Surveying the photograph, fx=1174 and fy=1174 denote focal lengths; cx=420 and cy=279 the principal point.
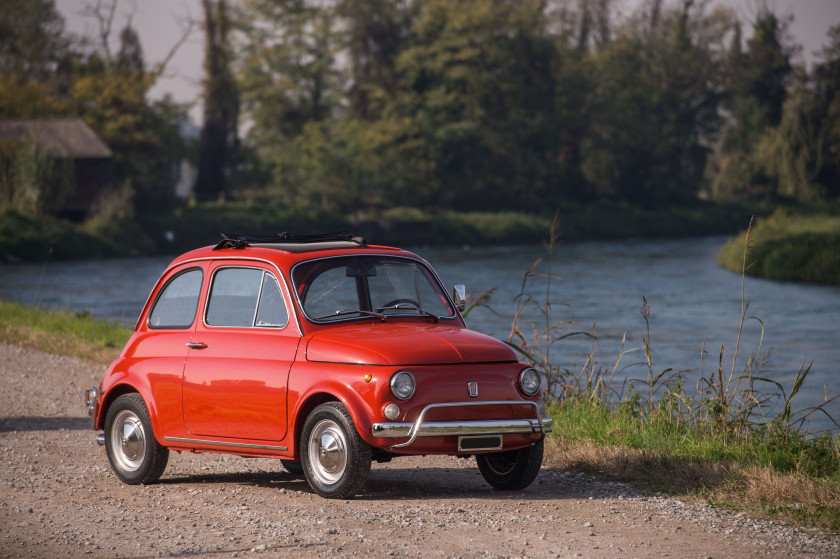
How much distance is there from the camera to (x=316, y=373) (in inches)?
313

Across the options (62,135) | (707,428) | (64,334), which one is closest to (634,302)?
(64,334)

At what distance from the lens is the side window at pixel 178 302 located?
9102 mm

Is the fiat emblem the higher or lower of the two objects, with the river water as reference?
higher

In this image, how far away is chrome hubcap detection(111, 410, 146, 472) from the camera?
9.12m

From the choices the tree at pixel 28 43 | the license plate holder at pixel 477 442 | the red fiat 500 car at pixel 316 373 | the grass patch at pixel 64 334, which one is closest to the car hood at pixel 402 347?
the red fiat 500 car at pixel 316 373

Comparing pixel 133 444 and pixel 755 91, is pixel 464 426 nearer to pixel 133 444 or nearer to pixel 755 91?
pixel 133 444

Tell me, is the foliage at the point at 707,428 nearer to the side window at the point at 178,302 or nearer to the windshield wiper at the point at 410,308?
the windshield wiper at the point at 410,308

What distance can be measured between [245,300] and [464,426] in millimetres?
2058

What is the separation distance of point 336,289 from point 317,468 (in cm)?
136

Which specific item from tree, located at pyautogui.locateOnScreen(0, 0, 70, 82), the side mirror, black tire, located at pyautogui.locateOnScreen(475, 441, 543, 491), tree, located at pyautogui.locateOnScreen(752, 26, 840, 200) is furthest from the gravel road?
tree, located at pyautogui.locateOnScreen(0, 0, 70, 82)

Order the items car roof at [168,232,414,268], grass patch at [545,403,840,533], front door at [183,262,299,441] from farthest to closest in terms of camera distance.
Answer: car roof at [168,232,414,268]
front door at [183,262,299,441]
grass patch at [545,403,840,533]

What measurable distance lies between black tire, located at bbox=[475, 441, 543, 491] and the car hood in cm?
76

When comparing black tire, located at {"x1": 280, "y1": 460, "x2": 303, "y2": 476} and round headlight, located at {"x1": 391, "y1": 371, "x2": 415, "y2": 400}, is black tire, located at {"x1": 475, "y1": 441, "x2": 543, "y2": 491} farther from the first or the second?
black tire, located at {"x1": 280, "y1": 460, "x2": 303, "y2": 476}

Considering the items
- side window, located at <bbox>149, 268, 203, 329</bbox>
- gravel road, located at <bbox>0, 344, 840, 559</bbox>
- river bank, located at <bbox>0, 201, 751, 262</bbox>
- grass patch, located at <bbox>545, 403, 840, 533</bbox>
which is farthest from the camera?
river bank, located at <bbox>0, 201, 751, 262</bbox>
